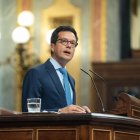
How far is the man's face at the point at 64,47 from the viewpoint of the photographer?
16.6ft

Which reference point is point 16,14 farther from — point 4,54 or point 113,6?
point 113,6

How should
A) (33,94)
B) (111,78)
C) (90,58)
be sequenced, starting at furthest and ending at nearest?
1. (90,58)
2. (111,78)
3. (33,94)

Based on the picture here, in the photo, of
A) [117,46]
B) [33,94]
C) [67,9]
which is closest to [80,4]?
[67,9]

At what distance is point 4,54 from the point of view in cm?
1325

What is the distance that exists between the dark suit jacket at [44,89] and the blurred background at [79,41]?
23.0ft

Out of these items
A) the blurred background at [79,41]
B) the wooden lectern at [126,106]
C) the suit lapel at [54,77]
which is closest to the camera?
the wooden lectern at [126,106]

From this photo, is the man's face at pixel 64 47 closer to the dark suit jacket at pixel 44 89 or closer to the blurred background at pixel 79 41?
the dark suit jacket at pixel 44 89

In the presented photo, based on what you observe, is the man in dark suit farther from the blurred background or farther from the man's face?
the blurred background

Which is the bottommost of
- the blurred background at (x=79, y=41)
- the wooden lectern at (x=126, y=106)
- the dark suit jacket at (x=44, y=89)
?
the wooden lectern at (x=126, y=106)

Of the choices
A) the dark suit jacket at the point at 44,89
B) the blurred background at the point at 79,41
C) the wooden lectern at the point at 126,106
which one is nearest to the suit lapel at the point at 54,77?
the dark suit jacket at the point at 44,89

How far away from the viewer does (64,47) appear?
508 centimetres

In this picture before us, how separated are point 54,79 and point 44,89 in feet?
0.42

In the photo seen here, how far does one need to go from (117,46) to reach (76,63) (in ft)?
2.76

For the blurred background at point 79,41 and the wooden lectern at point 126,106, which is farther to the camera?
the blurred background at point 79,41
